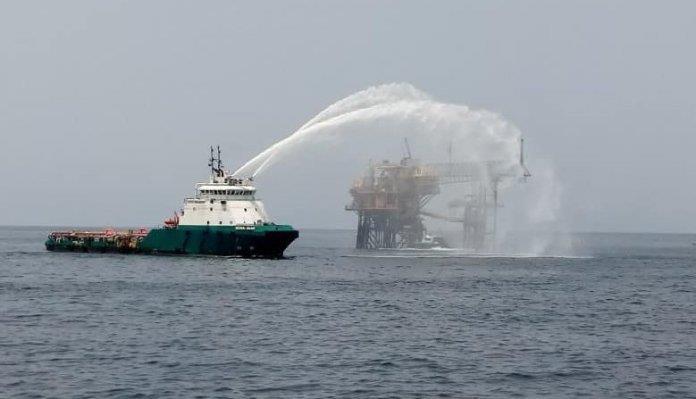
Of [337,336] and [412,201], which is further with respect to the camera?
[412,201]

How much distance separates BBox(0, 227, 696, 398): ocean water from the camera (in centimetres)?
3144

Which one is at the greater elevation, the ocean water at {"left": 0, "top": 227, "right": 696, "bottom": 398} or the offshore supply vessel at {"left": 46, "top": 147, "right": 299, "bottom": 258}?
Result: the offshore supply vessel at {"left": 46, "top": 147, "right": 299, "bottom": 258}

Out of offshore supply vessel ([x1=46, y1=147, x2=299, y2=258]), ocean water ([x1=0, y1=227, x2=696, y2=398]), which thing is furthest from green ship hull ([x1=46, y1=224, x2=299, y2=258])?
ocean water ([x1=0, y1=227, x2=696, y2=398])

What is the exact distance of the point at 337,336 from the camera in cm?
4256

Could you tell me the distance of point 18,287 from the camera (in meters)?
65.9

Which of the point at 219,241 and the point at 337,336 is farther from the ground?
the point at 219,241

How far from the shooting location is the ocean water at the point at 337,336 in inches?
1238

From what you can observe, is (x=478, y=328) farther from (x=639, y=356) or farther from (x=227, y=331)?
(x=227, y=331)

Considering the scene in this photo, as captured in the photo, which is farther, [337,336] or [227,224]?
[227,224]

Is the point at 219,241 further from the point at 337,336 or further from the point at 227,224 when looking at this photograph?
the point at 337,336

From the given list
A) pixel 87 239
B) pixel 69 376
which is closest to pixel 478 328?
pixel 69 376

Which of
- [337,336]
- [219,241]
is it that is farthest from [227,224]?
[337,336]

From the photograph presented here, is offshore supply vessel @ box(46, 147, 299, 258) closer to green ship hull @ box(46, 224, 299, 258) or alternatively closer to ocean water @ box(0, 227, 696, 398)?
green ship hull @ box(46, 224, 299, 258)

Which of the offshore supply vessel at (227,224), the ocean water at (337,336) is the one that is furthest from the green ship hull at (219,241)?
the ocean water at (337,336)
